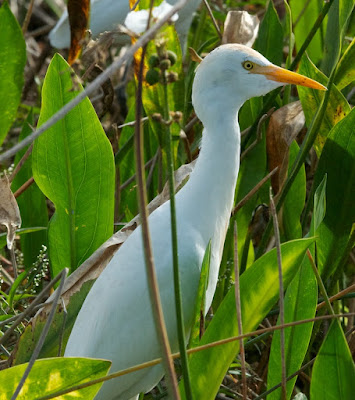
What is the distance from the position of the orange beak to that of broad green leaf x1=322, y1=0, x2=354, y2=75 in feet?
0.50

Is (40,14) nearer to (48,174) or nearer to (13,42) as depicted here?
(13,42)

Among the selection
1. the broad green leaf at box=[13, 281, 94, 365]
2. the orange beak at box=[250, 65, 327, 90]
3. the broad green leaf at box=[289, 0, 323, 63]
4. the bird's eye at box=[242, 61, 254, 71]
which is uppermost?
the bird's eye at box=[242, 61, 254, 71]

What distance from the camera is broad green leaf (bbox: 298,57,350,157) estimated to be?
134cm

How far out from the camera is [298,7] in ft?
6.48

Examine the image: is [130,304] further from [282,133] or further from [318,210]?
[282,133]

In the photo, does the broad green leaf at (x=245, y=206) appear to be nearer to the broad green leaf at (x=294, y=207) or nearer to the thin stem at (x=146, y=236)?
the broad green leaf at (x=294, y=207)

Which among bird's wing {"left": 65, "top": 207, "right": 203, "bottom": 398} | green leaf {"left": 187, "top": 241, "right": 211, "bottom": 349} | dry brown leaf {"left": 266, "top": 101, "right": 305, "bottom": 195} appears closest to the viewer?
green leaf {"left": 187, "top": 241, "right": 211, "bottom": 349}

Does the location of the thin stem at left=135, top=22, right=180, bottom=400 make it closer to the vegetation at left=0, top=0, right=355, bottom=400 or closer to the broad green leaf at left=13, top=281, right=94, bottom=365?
the vegetation at left=0, top=0, right=355, bottom=400

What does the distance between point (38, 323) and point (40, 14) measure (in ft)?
7.37

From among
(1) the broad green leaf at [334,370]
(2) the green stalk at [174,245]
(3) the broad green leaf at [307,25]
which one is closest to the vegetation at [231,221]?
(1) the broad green leaf at [334,370]

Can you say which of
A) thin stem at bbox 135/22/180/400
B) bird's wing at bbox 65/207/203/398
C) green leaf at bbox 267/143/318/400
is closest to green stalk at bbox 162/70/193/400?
thin stem at bbox 135/22/180/400

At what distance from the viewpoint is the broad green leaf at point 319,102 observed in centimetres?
134

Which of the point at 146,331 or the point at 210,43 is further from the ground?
the point at 210,43

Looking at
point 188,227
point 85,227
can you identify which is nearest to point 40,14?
point 85,227
